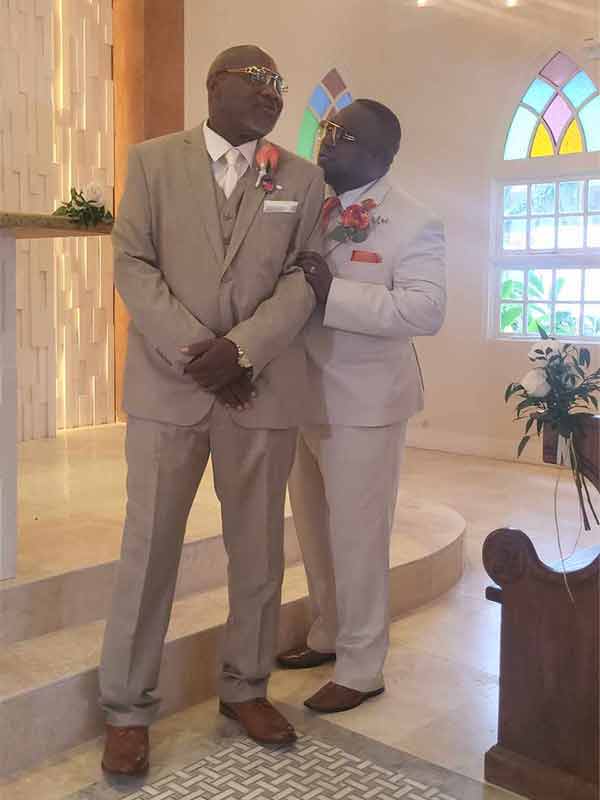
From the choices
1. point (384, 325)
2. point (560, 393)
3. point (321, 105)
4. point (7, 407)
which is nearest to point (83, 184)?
point (321, 105)

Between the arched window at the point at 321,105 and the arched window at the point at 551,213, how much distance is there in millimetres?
1567

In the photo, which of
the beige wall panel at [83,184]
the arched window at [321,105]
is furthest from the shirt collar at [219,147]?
the arched window at [321,105]

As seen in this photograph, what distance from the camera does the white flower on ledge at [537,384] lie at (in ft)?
7.68

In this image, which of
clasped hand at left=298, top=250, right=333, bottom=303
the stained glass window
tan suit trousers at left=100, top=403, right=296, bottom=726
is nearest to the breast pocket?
clasped hand at left=298, top=250, right=333, bottom=303

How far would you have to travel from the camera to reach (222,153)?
2.44 metres

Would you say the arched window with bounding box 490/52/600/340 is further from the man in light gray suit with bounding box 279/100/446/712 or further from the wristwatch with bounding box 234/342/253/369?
the wristwatch with bounding box 234/342/253/369

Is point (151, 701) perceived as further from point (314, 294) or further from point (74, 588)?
point (314, 294)

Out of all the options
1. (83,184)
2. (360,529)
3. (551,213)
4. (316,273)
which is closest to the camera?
(316,273)

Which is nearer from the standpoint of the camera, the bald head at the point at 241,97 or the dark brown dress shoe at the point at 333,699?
the bald head at the point at 241,97

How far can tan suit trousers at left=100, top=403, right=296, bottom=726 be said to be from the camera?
241cm

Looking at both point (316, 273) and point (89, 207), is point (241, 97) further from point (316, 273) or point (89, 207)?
point (89, 207)

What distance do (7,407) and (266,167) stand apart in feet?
3.52

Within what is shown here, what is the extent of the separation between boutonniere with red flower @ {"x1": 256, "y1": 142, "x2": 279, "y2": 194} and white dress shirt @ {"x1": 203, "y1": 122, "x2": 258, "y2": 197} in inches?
1.0

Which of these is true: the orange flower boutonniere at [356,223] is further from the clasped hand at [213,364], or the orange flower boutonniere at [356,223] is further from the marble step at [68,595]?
the marble step at [68,595]
